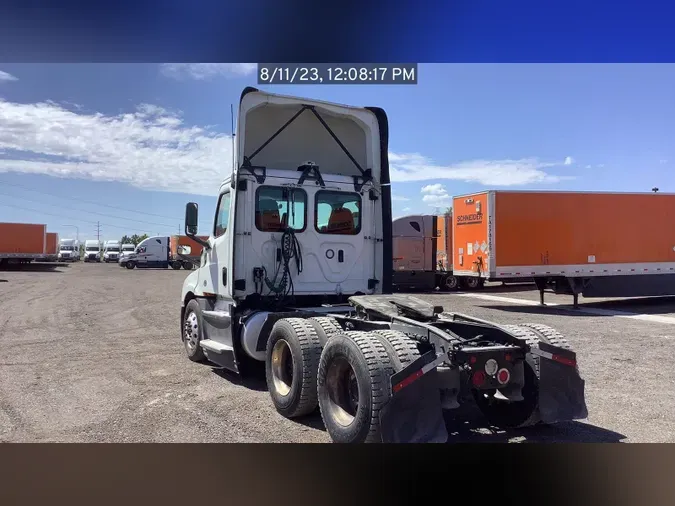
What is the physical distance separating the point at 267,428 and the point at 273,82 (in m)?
3.60

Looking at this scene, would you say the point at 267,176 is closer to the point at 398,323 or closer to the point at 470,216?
the point at 398,323

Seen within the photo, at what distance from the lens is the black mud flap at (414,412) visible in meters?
4.05

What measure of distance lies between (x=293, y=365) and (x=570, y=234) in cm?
1293

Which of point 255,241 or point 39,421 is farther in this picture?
point 255,241

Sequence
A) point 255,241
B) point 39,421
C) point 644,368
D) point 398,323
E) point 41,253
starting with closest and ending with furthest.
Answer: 1. point 398,323
2. point 39,421
3. point 255,241
4. point 644,368
5. point 41,253

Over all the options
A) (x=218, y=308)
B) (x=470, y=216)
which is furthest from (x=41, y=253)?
(x=218, y=308)

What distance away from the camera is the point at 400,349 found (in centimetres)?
428

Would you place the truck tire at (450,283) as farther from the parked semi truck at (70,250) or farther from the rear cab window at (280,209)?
the parked semi truck at (70,250)

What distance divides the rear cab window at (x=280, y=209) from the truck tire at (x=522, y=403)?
10.3ft

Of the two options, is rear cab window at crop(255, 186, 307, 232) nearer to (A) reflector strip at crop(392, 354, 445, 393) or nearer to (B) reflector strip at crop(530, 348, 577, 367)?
(A) reflector strip at crop(392, 354, 445, 393)

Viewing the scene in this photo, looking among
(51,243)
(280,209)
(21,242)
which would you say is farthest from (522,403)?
(51,243)

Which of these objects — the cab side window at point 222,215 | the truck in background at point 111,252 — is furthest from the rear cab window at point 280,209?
the truck in background at point 111,252

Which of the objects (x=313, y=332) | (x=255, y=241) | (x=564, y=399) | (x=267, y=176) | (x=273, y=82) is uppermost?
(x=273, y=82)

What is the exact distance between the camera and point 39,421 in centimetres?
538
